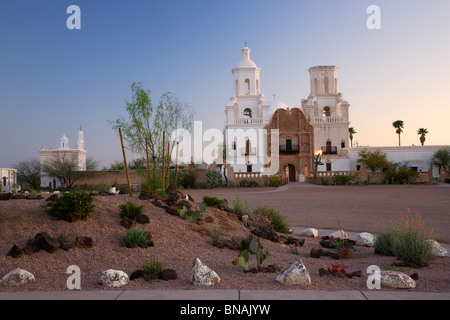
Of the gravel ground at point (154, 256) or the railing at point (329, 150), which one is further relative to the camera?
the railing at point (329, 150)

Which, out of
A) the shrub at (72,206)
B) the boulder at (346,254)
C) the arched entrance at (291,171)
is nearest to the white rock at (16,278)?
the shrub at (72,206)

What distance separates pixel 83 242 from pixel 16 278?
62.9 inches

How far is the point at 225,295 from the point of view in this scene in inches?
216

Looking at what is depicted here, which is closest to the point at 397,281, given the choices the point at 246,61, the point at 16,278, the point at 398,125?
the point at 16,278

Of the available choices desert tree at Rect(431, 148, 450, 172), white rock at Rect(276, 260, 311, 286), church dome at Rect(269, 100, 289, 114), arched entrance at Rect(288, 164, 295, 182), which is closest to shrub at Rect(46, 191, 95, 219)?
white rock at Rect(276, 260, 311, 286)

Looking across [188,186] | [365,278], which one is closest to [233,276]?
[365,278]

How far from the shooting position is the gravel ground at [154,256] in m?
6.29

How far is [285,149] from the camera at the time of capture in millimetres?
50781

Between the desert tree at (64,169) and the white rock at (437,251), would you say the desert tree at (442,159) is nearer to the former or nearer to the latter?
the desert tree at (64,169)

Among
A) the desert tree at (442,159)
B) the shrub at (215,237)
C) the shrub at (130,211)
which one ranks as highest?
the desert tree at (442,159)

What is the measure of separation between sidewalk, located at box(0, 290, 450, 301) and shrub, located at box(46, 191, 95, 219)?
294 centimetres

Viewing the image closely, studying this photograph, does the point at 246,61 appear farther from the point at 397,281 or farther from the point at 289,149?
the point at 397,281

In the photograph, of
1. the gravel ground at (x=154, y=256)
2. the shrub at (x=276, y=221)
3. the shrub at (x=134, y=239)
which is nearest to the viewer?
the gravel ground at (x=154, y=256)

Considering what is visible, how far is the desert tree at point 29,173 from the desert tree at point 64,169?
910 millimetres
